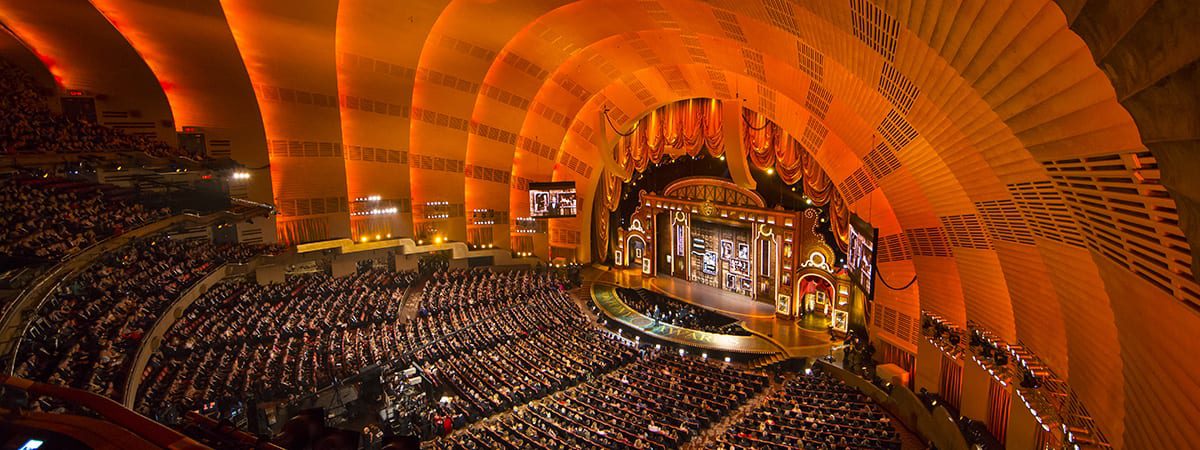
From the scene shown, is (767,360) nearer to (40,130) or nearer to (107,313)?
(107,313)

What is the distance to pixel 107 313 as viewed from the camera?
1295cm

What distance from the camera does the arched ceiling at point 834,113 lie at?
12.3 ft

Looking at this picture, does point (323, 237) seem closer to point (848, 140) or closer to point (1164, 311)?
point (848, 140)

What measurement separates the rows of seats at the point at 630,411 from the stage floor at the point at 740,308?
11.5ft

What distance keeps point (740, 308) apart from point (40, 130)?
73.5ft

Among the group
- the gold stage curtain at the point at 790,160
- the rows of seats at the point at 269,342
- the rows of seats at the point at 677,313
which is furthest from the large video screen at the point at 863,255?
the rows of seats at the point at 269,342

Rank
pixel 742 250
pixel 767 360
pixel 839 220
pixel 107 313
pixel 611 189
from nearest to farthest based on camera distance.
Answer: pixel 107 313
pixel 767 360
pixel 839 220
pixel 742 250
pixel 611 189

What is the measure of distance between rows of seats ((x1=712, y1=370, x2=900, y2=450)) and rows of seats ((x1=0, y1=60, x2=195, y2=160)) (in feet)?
56.8

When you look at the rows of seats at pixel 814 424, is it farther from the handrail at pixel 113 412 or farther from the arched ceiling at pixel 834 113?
the handrail at pixel 113 412

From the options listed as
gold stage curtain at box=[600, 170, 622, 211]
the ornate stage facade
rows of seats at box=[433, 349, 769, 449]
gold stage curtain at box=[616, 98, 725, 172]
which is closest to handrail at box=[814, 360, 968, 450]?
rows of seats at box=[433, 349, 769, 449]

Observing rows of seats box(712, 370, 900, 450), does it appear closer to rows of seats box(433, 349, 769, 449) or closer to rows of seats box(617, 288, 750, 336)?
rows of seats box(433, 349, 769, 449)

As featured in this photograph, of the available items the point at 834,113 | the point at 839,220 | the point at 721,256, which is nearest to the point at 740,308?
the point at 721,256

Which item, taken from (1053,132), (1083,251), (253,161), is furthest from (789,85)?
(253,161)

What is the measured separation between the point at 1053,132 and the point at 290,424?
7706 millimetres
